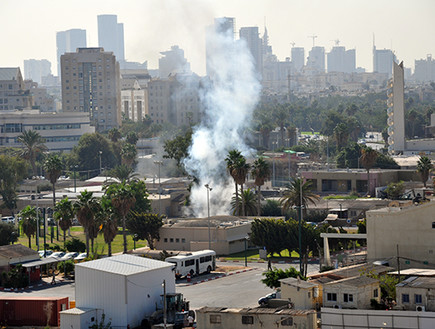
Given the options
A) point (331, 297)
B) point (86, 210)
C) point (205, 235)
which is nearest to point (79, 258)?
point (86, 210)

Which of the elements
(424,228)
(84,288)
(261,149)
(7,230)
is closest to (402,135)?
(261,149)

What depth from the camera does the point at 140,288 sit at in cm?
5691

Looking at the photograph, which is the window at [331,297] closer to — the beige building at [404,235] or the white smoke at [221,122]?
the beige building at [404,235]

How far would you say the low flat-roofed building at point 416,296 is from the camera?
164 ft

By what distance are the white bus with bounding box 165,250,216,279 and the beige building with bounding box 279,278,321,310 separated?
18542mm

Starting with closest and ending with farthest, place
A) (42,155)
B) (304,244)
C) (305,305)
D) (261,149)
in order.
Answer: (305,305)
(304,244)
(42,155)
(261,149)

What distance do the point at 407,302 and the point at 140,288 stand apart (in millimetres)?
15566

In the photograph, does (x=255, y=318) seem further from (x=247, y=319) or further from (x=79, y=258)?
(x=79, y=258)

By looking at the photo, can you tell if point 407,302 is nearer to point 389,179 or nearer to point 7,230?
point 7,230

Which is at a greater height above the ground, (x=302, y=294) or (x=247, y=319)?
(x=302, y=294)

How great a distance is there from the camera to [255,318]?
49781 mm

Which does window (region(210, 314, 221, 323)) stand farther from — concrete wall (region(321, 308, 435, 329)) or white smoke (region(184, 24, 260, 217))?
white smoke (region(184, 24, 260, 217))

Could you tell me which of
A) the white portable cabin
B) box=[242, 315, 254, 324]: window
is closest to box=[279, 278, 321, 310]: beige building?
box=[242, 315, 254, 324]: window

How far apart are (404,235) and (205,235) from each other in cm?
2848
